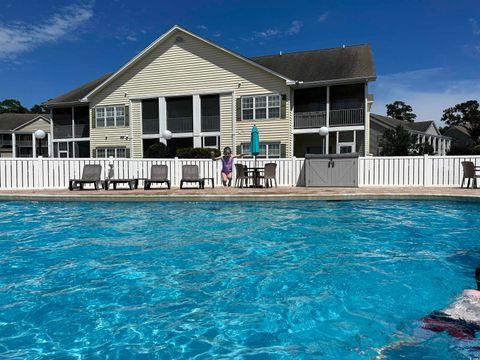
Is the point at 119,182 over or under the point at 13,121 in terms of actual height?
under

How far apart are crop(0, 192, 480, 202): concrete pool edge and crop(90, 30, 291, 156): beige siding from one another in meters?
11.8

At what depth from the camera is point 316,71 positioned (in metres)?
22.6

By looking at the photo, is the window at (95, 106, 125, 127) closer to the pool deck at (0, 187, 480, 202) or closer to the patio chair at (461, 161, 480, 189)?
the pool deck at (0, 187, 480, 202)

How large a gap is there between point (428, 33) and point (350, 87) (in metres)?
5.20

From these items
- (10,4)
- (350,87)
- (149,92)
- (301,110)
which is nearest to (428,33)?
(350,87)

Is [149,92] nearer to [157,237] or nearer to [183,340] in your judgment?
[157,237]

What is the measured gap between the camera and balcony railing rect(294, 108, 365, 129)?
21.5 metres

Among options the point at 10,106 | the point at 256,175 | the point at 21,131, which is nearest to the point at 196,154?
the point at 256,175

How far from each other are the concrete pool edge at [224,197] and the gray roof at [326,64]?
38.2ft

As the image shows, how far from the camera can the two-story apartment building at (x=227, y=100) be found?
2197cm

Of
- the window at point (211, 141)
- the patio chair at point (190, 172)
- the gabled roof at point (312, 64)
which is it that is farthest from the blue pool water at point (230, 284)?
the window at point (211, 141)

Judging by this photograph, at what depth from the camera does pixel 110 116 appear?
84.2 feet

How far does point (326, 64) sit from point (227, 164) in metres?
12.6

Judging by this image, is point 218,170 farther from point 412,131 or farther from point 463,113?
point 463,113
